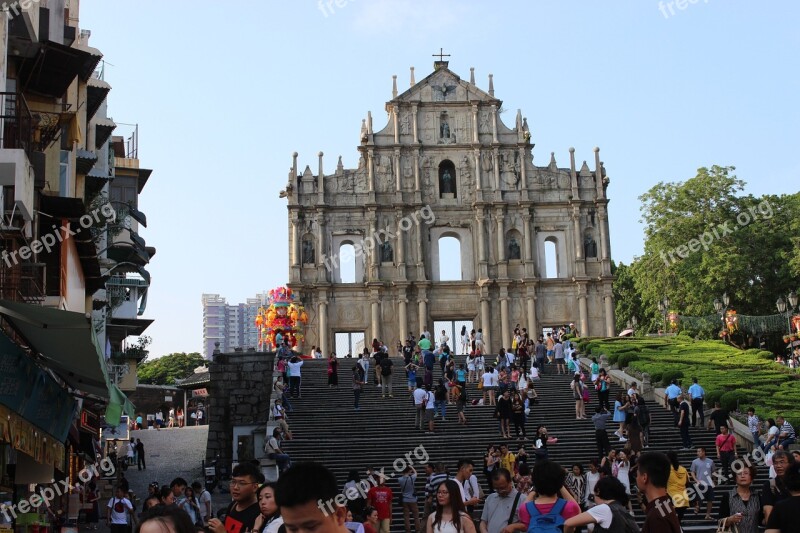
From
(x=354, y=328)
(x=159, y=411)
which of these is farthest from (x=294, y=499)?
(x=159, y=411)

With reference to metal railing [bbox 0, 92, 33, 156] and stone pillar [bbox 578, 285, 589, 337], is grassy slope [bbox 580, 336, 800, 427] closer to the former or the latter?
stone pillar [bbox 578, 285, 589, 337]

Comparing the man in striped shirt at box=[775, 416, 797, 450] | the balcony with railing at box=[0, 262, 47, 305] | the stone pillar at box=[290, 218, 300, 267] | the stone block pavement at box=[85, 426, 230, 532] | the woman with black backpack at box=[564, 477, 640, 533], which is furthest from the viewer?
the stone pillar at box=[290, 218, 300, 267]

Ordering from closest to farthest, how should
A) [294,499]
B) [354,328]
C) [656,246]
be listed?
[294,499]
[354,328]
[656,246]

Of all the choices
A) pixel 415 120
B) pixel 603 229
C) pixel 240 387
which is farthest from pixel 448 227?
pixel 240 387

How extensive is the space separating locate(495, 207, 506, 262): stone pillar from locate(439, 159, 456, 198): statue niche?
7.31ft

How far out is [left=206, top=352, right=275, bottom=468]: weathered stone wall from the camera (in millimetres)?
37250

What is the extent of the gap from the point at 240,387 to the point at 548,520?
30.5 meters

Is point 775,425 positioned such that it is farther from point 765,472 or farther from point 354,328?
point 354,328

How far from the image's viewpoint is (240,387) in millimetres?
37750

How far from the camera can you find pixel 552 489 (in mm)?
8133

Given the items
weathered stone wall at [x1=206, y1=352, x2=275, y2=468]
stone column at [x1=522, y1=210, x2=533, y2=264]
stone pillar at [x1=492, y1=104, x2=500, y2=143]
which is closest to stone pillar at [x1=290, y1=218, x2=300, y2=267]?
stone pillar at [x1=492, y1=104, x2=500, y2=143]

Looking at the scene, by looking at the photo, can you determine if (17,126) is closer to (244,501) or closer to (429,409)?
(244,501)

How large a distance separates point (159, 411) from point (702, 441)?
145ft

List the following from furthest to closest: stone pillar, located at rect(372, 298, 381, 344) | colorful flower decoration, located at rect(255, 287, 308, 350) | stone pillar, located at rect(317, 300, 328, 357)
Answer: stone pillar, located at rect(372, 298, 381, 344)
stone pillar, located at rect(317, 300, 328, 357)
colorful flower decoration, located at rect(255, 287, 308, 350)
